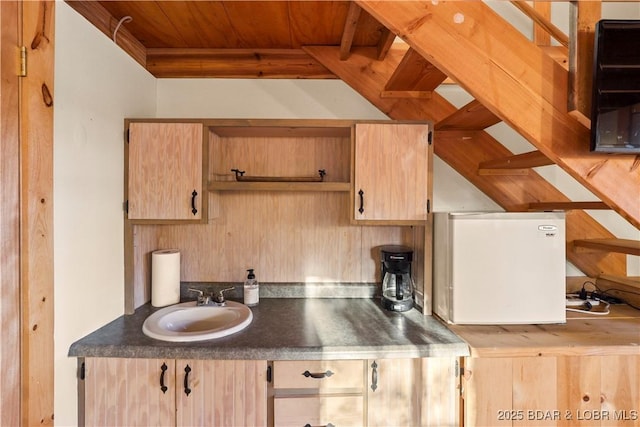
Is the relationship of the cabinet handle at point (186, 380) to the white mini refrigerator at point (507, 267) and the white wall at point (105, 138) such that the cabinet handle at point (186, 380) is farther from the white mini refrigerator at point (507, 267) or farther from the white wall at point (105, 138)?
the white mini refrigerator at point (507, 267)

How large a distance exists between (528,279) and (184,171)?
169cm

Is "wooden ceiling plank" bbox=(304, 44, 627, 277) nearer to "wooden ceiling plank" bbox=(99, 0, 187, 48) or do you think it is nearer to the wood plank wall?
"wooden ceiling plank" bbox=(99, 0, 187, 48)

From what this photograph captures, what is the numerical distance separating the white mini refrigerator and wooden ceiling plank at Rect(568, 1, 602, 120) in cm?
49

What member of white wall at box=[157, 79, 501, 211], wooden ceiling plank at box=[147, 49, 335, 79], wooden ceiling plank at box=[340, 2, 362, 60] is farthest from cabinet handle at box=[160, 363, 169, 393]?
wooden ceiling plank at box=[340, 2, 362, 60]

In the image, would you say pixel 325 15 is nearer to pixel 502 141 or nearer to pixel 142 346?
pixel 502 141

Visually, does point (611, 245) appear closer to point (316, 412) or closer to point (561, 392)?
point (561, 392)

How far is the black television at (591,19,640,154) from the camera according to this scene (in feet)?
3.34

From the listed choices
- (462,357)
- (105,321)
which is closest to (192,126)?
(105,321)

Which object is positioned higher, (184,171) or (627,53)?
(627,53)

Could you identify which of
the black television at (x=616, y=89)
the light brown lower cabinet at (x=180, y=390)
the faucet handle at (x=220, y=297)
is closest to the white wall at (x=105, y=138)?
the light brown lower cabinet at (x=180, y=390)

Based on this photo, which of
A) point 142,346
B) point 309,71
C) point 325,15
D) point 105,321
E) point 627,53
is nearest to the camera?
point 627,53

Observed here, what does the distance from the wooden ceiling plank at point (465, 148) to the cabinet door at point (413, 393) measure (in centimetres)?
111

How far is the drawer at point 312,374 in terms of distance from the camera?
1.23 meters

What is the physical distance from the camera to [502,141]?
192 cm
